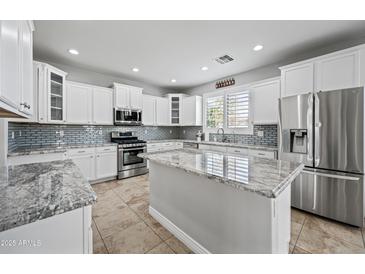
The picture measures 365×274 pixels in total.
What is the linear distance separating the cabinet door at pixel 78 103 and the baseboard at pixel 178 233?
2683mm

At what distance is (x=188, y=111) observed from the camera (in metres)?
5.01

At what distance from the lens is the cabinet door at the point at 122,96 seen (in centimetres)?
398

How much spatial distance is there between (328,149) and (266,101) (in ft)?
4.64

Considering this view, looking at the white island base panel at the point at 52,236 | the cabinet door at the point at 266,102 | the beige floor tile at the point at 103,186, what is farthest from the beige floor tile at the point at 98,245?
the cabinet door at the point at 266,102

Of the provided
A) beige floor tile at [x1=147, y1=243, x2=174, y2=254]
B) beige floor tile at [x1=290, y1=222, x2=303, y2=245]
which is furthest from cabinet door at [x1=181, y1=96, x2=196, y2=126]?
beige floor tile at [x1=147, y1=243, x2=174, y2=254]

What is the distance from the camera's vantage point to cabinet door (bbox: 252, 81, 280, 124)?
307 cm

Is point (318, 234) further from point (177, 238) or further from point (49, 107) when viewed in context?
point (49, 107)

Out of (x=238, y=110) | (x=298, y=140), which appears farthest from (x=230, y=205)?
(x=238, y=110)

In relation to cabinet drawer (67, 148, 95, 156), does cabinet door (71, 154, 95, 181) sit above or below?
below

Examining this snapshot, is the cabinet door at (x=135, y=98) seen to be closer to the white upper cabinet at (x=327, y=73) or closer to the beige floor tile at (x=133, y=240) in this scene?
the beige floor tile at (x=133, y=240)

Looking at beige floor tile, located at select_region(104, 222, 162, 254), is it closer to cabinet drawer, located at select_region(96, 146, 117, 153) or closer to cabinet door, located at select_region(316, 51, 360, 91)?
cabinet drawer, located at select_region(96, 146, 117, 153)

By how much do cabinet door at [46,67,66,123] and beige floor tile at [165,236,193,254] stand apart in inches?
121

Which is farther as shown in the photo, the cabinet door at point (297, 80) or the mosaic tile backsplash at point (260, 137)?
the mosaic tile backsplash at point (260, 137)

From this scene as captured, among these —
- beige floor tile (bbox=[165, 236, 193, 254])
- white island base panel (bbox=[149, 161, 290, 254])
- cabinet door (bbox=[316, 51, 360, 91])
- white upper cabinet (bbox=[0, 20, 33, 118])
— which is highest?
cabinet door (bbox=[316, 51, 360, 91])
